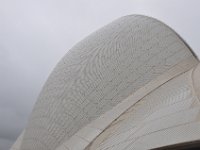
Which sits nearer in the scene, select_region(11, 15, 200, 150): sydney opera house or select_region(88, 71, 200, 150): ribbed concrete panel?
select_region(88, 71, 200, 150): ribbed concrete panel

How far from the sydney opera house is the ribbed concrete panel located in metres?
0.06

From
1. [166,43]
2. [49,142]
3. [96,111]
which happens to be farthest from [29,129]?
[166,43]

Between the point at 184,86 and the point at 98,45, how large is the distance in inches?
267

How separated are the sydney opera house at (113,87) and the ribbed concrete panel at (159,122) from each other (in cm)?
6

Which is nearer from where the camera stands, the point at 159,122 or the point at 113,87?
the point at 159,122

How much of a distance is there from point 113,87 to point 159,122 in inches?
262

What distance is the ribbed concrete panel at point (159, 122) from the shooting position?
29.3 feet

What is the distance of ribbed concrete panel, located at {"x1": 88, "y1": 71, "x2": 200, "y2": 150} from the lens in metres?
8.92

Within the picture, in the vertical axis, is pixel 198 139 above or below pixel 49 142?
above

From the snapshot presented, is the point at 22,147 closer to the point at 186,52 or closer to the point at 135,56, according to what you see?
the point at 135,56

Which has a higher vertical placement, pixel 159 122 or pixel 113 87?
pixel 159 122

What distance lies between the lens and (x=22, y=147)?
1869cm

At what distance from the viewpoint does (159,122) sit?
406 inches

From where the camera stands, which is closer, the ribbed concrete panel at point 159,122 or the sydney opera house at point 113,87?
the ribbed concrete panel at point 159,122
